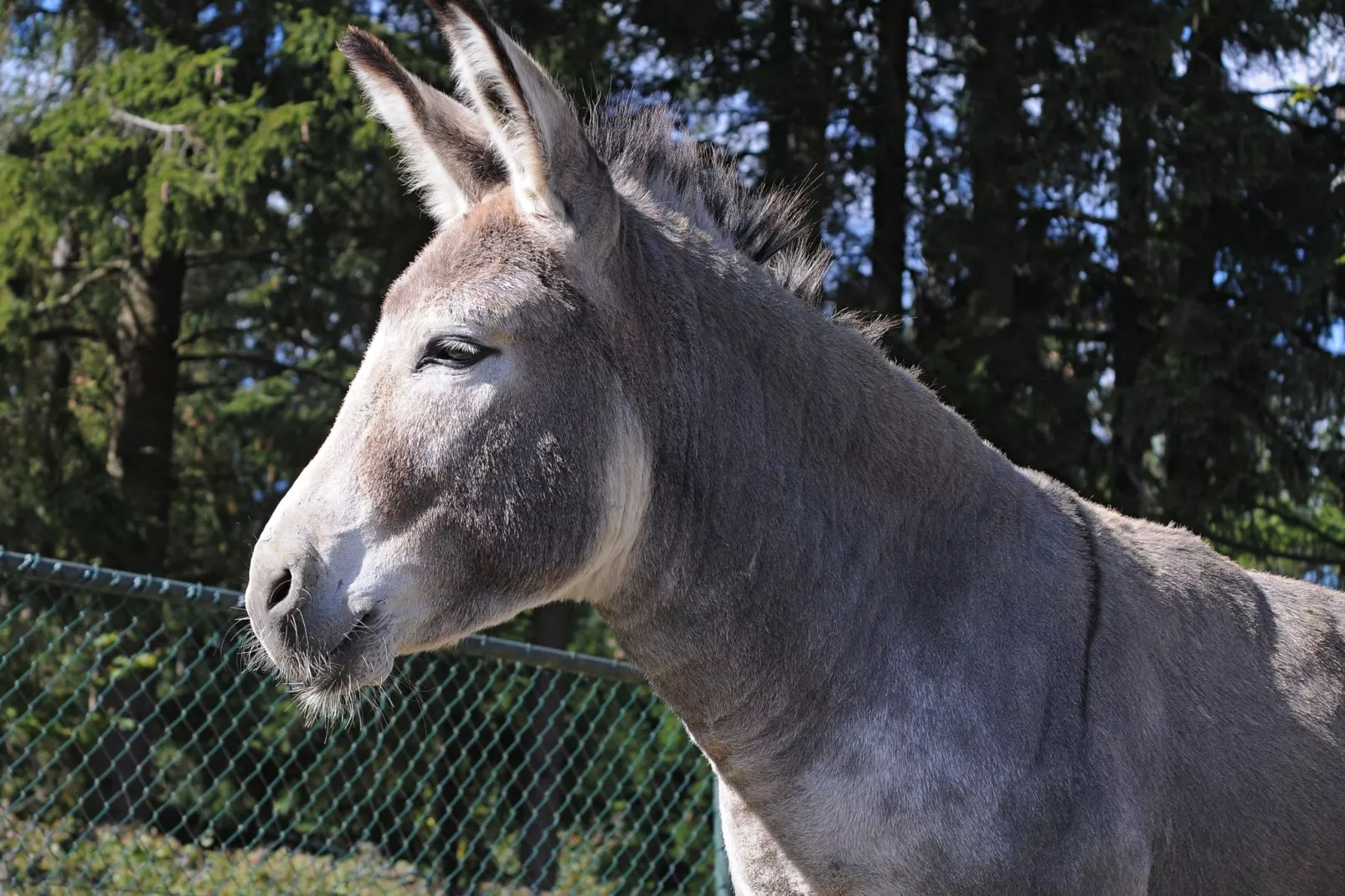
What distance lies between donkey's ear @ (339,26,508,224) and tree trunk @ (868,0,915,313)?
6918 millimetres

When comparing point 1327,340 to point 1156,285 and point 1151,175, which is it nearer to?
point 1156,285

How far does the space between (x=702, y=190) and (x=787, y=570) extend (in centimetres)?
97

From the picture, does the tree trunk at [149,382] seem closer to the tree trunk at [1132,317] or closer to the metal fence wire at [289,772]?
the metal fence wire at [289,772]

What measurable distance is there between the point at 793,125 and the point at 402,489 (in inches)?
330

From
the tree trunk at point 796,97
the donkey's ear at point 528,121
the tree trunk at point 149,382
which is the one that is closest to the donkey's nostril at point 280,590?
the donkey's ear at point 528,121

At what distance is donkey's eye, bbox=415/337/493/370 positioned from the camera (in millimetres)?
2373

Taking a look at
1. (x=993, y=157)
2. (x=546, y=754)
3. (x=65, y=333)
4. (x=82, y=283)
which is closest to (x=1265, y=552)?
(x=993, y=157)

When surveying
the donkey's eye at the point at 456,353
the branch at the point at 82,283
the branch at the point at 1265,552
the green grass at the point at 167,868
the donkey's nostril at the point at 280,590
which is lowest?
the green grass at the point at 167,868

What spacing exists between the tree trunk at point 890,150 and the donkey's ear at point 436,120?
692cm

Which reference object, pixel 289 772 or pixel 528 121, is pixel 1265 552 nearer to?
pixel 289 772

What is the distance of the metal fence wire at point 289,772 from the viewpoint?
4.96m

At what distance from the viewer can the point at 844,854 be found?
2.36 m

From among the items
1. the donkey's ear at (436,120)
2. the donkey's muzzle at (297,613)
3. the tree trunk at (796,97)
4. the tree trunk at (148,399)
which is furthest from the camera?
the tree trunk at (148,399)

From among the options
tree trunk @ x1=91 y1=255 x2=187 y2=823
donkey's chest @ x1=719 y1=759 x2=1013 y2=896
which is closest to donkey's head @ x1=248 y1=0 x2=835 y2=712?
donkey's chest @ x1=719 y1=759 x2=1013 y2=896
